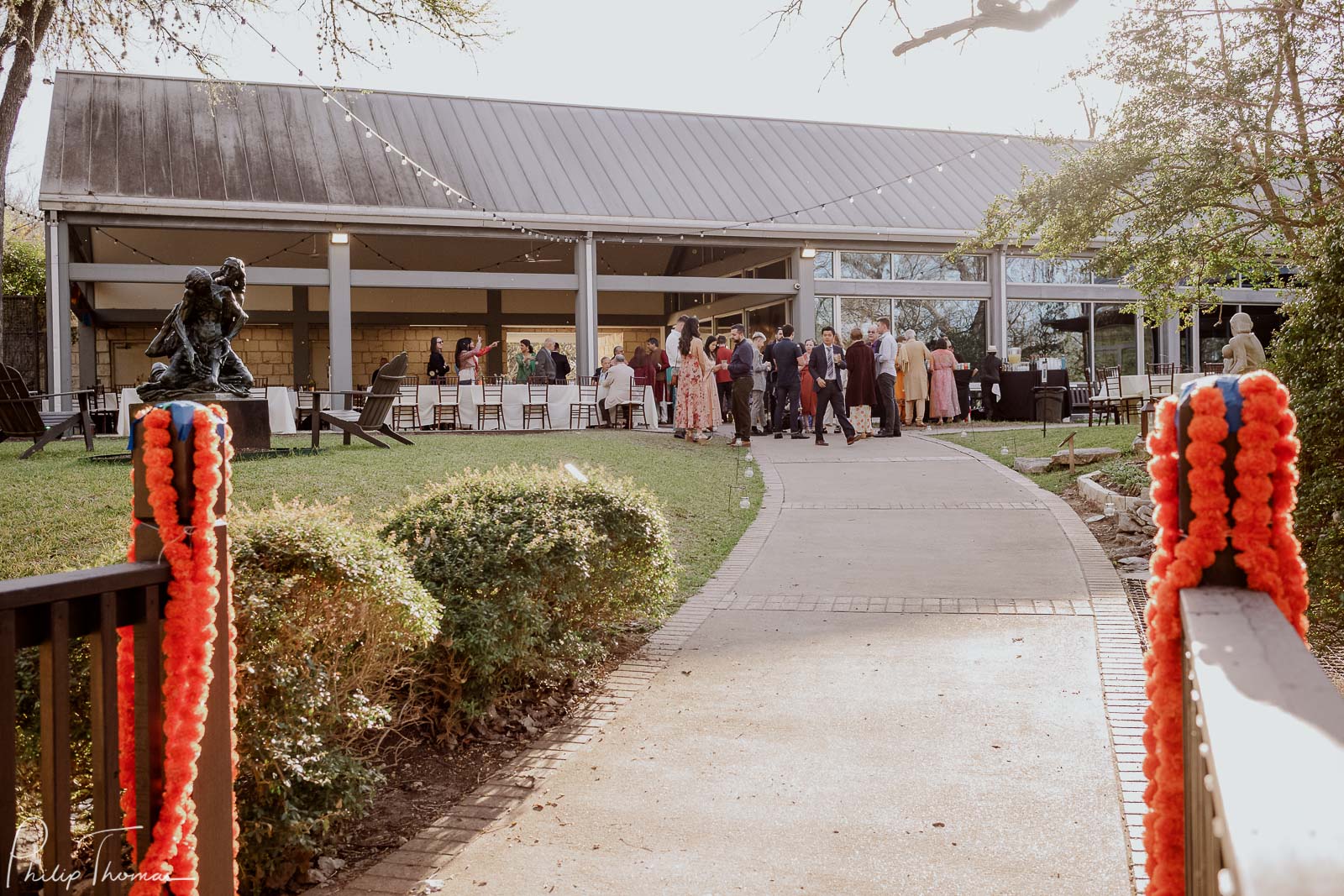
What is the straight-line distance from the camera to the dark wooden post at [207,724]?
2.10 m

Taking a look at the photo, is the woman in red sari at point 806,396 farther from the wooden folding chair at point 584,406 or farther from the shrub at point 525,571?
the shrub at point 525,571

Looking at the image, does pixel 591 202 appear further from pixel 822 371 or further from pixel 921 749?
pixel 921 749

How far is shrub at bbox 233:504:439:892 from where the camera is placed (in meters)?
2.87

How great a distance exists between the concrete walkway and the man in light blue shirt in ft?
29.3

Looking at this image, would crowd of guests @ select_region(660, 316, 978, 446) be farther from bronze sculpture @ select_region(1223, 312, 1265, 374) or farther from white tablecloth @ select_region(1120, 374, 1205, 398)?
bronze sculpture @ select_region(1223, 312, 1265, 374)

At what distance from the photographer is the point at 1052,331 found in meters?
23.1

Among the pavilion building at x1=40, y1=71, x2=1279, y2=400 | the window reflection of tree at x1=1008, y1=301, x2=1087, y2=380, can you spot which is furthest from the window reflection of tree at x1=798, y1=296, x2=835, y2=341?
the window reflection of tree at x1=1008, y1=301, x2=1087, y2=380

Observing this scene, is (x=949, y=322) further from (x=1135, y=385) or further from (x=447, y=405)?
(x=447, y=405)

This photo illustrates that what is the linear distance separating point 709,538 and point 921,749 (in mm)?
4464

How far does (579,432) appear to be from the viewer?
16.2m

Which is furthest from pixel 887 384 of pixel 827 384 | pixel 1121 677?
pixel 1121 677

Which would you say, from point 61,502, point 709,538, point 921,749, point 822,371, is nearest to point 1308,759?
point 921,749

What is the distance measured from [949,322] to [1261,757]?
2235 centimetres


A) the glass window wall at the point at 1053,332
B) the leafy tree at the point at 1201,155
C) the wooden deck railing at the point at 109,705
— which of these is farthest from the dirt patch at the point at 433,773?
the glass window wall at the point at 1053,332
